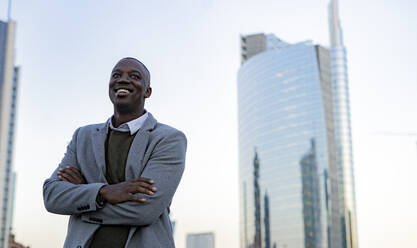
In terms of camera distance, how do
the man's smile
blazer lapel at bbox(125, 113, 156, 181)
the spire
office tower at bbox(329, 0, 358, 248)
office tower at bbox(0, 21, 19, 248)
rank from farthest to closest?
the spire
office tower at bbox(329, 0, 358, 248)
office tower at bbox(0, 21, 19, 248)
the man's smile
blazer lapel at bbox(125, 113, 156, 181)

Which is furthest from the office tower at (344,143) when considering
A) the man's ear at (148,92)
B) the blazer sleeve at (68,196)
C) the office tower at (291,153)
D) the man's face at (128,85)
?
the blazer sleeve at (68,196)

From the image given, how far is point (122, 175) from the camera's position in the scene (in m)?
2.74

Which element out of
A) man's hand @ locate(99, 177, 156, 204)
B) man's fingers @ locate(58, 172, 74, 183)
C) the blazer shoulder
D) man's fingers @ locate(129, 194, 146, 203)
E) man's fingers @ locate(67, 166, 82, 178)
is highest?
the blazer shoulder

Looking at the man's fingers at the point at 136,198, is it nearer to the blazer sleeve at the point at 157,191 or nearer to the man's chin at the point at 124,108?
the blazer sleeve at the point at 157,191

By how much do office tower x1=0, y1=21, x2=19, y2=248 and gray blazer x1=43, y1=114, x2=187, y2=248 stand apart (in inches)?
5207

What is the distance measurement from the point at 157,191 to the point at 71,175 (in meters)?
0.47

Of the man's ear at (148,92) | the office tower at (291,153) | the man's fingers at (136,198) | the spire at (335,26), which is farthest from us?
the spire at (335,26)

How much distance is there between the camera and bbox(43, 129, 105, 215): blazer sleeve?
2.61 m

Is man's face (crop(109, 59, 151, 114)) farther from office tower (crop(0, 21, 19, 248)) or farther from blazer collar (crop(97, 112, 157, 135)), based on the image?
office tower (crop(0, 21, 19, 248))

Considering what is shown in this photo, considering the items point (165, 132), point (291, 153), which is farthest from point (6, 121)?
point (165, 132)

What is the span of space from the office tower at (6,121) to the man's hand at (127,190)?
13252cm

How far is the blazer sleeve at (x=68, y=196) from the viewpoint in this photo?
103 inches

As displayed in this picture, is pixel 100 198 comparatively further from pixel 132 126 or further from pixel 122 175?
pixel 132 126

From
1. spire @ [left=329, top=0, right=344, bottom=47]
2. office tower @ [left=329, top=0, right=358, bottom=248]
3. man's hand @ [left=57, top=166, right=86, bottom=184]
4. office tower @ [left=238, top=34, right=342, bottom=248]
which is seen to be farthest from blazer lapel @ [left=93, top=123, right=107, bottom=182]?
spire @ [left=329, top=0, right=344, bottom=47]
